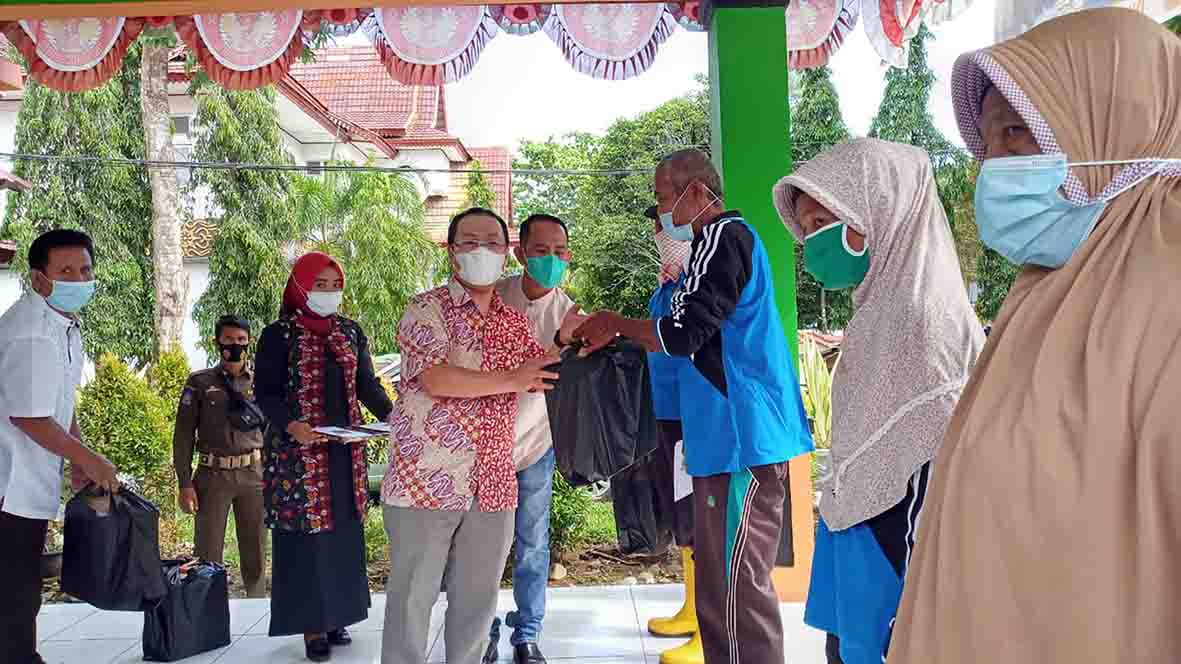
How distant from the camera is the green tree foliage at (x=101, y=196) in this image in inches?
569

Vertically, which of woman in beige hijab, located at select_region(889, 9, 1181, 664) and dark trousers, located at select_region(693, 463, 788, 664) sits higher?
woman in beige hijab, located at select_region(889, 9, 1181, 664)

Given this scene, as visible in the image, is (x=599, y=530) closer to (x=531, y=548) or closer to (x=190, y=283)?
(x=531, y=548)

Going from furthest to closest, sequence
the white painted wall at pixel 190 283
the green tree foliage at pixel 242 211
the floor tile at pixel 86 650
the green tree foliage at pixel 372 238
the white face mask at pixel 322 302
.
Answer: the white painted wall at pixel 190 283 < the green tree foliage at pixel 242 211 < the green tree foliage at pixel 372 238 < the floor tile at pixel 86 650 < the white face mask at pixel 322 302

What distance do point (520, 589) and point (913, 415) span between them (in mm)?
2493

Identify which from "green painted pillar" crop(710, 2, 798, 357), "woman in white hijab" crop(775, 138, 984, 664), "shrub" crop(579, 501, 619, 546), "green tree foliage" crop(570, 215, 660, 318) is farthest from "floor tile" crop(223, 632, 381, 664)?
"green tree foliage" crop(570, 215, 660, 318)

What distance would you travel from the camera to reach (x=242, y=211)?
14.4 metres

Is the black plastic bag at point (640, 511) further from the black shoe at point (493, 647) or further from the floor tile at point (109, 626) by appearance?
the floor tile at point (109, 626)

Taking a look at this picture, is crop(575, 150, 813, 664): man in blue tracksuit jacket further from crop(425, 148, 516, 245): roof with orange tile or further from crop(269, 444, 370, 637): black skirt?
crop(425, 148, 516, 245): roof with orange tile

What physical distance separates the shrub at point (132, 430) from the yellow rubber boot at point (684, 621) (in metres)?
5.03

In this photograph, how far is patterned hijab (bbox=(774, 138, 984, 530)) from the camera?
6.20ft

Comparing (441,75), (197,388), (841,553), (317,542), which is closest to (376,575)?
(197,388)

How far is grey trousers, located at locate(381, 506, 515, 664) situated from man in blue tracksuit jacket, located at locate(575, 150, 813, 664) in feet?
2.26

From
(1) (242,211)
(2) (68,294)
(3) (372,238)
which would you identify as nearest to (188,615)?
(2) (68,294)

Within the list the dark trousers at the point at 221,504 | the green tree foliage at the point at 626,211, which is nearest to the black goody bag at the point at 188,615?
the dark trousers at the point at 221,504
